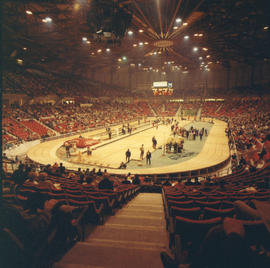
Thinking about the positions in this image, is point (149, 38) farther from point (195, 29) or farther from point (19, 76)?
point (19, 76)

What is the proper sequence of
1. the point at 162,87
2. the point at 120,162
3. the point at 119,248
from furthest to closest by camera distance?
the point at 162,87 < the point at 120,162 < the point at 119,248

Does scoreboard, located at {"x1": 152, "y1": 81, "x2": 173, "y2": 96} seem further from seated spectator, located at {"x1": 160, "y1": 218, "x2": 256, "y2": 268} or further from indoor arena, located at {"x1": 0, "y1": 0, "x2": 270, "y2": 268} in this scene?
seated spectator, located at {"x1": 160, "y1": 218, "x2": 256, "y2": 268}

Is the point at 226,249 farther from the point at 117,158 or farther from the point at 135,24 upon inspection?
the point at 135,24

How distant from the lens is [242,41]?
24.9 metres

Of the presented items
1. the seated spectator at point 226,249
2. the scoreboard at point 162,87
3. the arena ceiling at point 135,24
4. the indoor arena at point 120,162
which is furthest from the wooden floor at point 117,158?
the seated spectator at point 226,249

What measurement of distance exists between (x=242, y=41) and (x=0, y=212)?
30.6 m

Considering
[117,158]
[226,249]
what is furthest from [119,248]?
[117,158]

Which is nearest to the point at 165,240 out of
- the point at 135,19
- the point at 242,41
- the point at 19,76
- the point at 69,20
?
the point at 135,19

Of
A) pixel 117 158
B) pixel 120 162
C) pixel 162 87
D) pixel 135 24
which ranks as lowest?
pixel 120 162

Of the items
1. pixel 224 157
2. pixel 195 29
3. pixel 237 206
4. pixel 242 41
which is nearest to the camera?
pixel 237 206

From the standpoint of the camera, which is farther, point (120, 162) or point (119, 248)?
point (120, 162)

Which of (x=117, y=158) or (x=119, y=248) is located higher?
(x=119, y=248)

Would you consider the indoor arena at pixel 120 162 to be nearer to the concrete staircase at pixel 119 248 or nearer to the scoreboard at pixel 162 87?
the concrete staircase at pixel 119 248

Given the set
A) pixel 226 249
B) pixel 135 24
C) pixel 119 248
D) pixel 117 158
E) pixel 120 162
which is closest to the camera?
pixel 226 249
